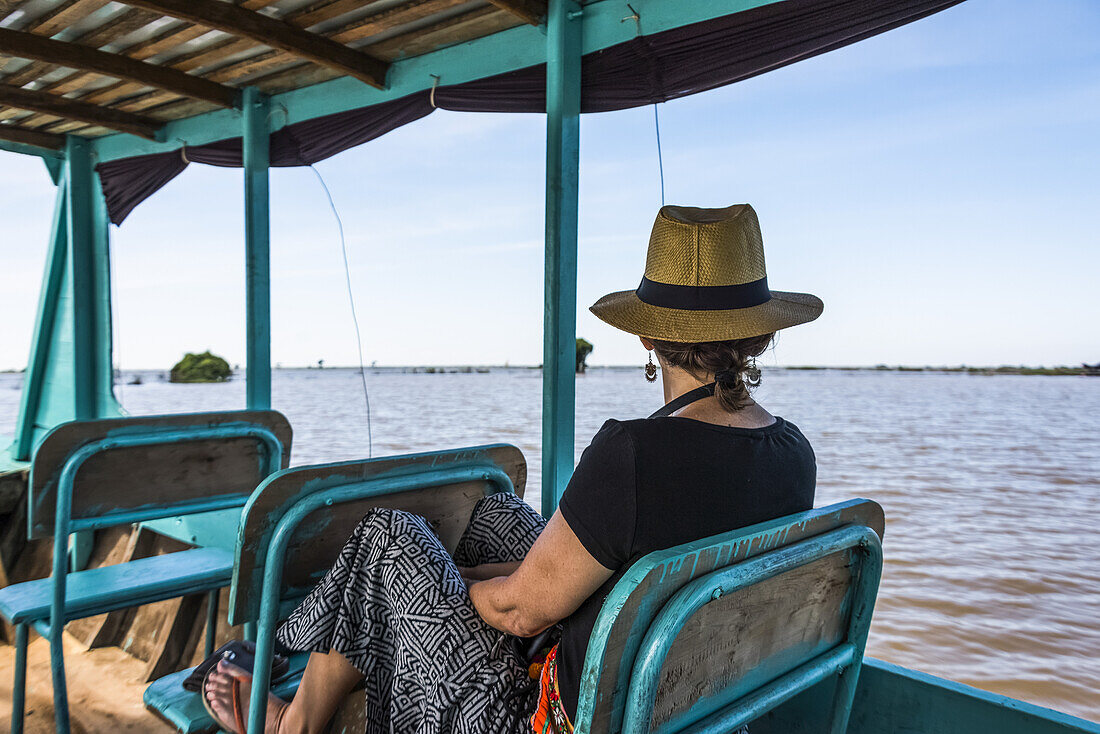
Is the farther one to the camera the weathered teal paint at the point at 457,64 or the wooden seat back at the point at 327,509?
the weathered teal paint at the point at 457,64

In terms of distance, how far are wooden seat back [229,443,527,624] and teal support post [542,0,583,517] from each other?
0.83 meters

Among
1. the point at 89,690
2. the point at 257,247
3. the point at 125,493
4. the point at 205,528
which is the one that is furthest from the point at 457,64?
the point at 89,690

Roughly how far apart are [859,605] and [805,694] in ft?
2.06

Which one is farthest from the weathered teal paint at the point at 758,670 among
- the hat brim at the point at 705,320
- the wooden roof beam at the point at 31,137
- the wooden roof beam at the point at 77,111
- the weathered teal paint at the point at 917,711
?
the wooden roof beam at the point at 31,137

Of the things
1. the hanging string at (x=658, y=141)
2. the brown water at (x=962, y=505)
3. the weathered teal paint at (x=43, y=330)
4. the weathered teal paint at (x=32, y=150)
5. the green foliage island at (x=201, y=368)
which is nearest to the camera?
the hanging string at (x=658, y=141)

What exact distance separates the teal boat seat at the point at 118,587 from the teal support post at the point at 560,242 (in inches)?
42.7

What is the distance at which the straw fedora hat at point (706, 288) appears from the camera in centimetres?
127

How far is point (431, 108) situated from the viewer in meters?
3.09

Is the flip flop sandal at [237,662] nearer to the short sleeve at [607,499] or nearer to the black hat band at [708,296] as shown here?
the short sleeve at [607,499]

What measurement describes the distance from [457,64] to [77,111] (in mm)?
2185

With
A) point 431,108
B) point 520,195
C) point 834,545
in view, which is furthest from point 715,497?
point 520,195

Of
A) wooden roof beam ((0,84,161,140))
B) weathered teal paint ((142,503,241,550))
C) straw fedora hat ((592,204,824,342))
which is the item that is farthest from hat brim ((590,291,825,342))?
wooden roof beam ((0,84,161,140))

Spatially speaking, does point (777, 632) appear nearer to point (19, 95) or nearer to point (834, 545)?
point (834, 545)

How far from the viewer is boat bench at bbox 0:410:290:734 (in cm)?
200
